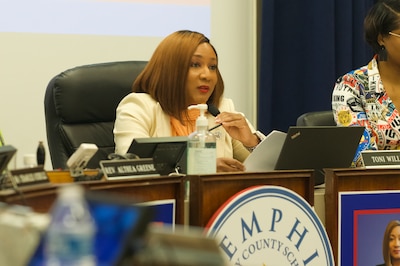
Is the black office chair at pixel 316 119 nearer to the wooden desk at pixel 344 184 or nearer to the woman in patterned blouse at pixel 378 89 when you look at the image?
the woman in patterned blouse at pixel 378 89

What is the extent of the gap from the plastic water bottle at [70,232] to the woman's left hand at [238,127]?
1703mm

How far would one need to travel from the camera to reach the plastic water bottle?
24.5 inches

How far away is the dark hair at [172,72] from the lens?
2.54m

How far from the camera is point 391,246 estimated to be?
1853 mm

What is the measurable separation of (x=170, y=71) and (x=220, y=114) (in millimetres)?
297

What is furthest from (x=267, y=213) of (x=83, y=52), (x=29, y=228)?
(x=83, y=52)

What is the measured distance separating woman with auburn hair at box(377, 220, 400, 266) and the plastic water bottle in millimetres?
1330

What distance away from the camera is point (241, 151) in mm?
2658

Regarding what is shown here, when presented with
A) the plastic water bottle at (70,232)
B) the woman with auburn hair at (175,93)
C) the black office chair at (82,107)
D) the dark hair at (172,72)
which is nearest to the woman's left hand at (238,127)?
the woman with auburn hair at (175,93)

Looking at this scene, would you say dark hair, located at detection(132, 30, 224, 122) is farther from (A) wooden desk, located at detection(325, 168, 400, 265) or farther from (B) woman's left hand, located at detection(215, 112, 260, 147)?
(A) wooden desk, located at detection(325, 168, 400, 265)

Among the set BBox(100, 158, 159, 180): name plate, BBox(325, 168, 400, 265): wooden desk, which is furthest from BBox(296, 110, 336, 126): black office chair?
BBox(100, 158, 159, 180): name plate

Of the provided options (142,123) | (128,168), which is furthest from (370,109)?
(128,168)

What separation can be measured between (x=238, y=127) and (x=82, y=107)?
1.96 feet

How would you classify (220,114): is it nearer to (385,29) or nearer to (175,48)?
(175,48)
